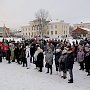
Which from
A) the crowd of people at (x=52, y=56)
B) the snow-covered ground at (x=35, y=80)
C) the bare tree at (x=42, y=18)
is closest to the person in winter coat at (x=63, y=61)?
the crowd of people at (x=52, y=56)

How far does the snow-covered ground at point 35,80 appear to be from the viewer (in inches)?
504

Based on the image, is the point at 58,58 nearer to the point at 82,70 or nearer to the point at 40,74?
the point at 40,74

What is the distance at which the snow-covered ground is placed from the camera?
42.0 feet

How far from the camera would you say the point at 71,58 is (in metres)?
13.9

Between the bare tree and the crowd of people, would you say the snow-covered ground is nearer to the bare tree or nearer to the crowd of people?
the crowd of people

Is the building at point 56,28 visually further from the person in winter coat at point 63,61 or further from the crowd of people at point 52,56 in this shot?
the person in winter coat at point 63,61

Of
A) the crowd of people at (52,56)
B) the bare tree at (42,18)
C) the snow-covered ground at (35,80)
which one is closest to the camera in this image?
the snow-covered ground at (35,80)

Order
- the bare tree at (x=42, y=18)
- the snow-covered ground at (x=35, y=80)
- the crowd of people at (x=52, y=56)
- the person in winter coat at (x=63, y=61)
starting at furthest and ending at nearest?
the bare tree at (x=42, y=18), the person in winter coat at (x=63, y=61), the crowd of people at (x=52, y=56), the snow-covered ground at (x=35, y=80)

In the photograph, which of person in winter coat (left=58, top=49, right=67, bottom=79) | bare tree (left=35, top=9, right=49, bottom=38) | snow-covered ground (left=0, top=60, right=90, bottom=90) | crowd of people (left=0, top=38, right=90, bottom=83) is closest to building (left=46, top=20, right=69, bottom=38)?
bare tree (left=35, top=9, right=49, bottom=38)

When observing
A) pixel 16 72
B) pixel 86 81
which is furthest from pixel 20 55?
pixel 86 81

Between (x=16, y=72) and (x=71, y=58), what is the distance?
4314mm

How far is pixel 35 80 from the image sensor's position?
1453 centimetres

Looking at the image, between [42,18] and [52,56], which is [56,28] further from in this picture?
[52,56]

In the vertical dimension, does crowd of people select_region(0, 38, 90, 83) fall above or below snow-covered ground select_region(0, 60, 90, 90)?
above
